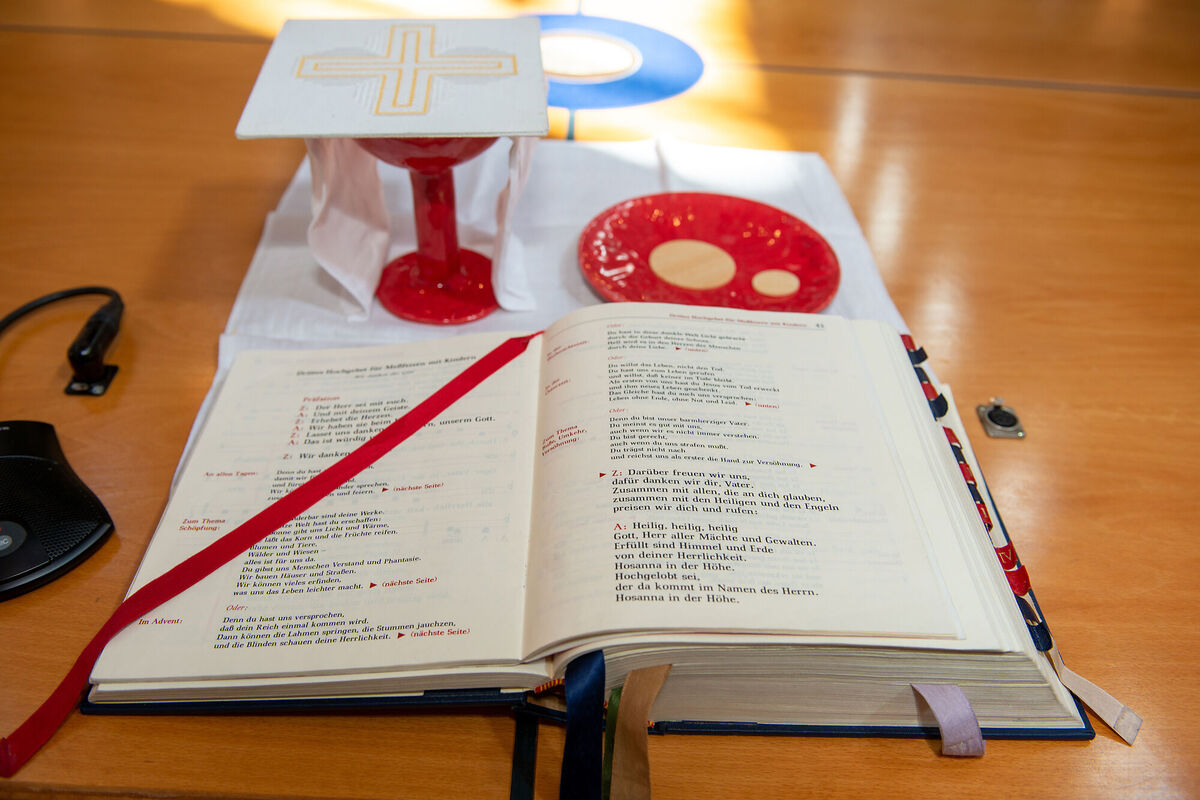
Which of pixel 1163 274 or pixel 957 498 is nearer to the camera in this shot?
pixel 957 498

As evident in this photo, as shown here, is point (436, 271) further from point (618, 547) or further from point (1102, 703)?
point (1102, 703)

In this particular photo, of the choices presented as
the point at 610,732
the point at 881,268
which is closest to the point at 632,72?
the point at 881,268

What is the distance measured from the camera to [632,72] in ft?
3.60

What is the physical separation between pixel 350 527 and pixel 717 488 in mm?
223

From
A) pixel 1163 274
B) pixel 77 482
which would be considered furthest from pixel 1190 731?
pixel 77 482

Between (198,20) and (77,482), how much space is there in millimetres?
904

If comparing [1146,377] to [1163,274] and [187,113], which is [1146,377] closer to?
[1163,274]

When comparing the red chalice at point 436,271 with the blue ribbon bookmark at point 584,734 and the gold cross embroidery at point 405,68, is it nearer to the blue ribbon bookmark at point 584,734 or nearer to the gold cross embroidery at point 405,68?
the gold cross embroidery at point 405,68

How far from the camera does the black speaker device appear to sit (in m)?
0.50

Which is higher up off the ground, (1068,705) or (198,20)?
(198,20)

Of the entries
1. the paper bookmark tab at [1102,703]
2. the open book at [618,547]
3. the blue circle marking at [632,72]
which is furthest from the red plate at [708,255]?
the paper bookmark tab at [1102,703]

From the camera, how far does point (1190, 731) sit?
0.47 meters

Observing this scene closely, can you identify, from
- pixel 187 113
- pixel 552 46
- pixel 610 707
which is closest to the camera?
pixel 610 707

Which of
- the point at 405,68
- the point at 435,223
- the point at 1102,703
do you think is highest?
the point at 405,68
